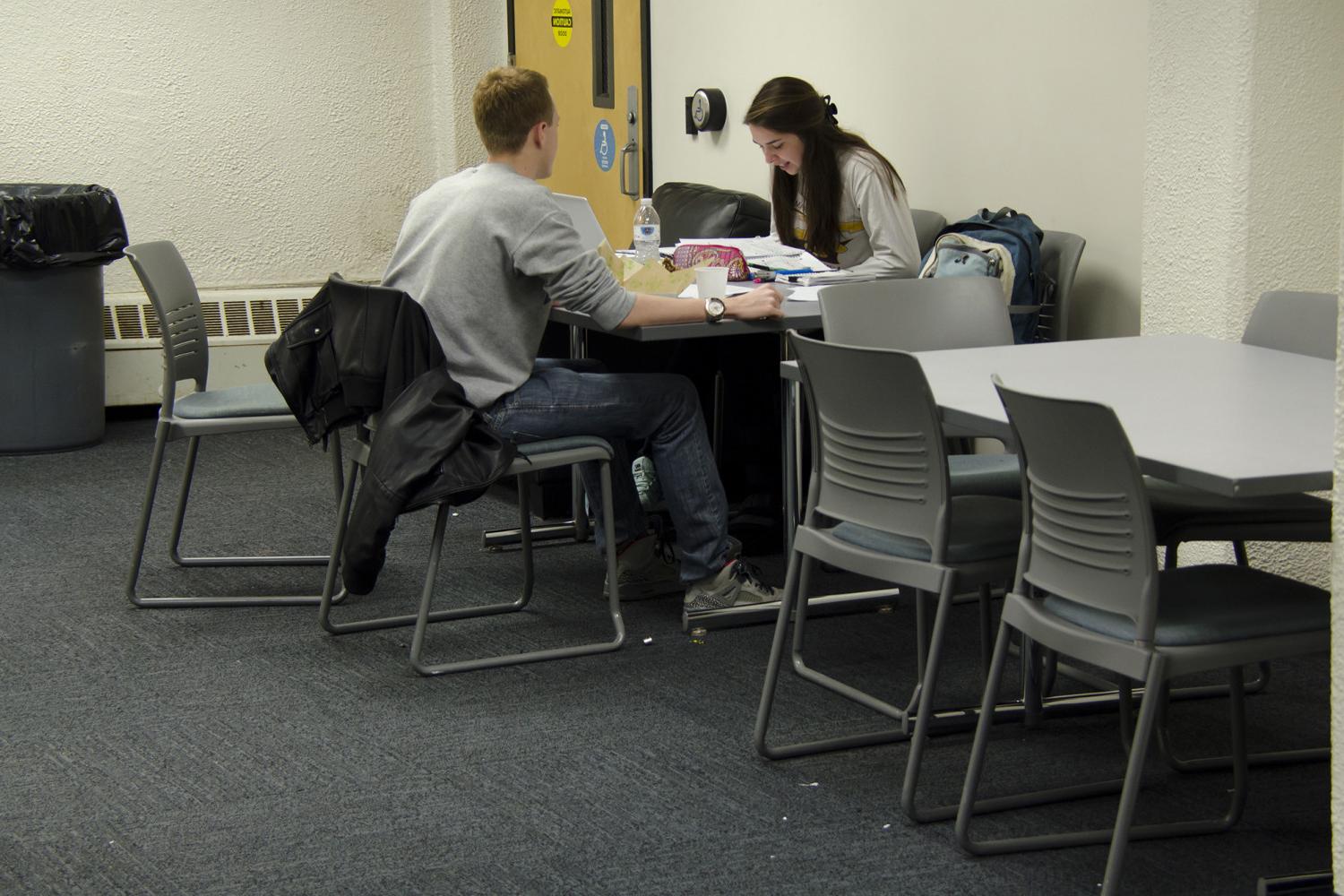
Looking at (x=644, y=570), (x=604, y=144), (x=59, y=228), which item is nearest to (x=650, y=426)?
(x=644, y=570)

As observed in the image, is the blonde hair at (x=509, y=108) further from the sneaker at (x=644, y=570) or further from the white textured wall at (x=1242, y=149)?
the white textured wall at (x=1242, y=149)

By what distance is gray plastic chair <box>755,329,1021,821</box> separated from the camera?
92.7 inches

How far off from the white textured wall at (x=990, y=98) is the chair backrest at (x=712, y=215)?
0.43 meters

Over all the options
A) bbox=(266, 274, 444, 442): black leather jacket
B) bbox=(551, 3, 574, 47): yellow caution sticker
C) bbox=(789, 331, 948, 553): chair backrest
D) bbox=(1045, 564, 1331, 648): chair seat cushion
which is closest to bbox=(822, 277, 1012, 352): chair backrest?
bbox=(789, 331, 948, 553): chair backrest

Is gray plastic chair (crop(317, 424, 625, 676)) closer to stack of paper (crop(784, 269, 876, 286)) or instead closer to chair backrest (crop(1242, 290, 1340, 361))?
stack of paper (crop(784, 269, 876, 286))

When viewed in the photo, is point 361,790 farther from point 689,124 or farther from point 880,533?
point 689,124

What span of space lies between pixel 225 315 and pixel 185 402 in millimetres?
2780

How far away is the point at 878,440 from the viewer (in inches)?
96.1

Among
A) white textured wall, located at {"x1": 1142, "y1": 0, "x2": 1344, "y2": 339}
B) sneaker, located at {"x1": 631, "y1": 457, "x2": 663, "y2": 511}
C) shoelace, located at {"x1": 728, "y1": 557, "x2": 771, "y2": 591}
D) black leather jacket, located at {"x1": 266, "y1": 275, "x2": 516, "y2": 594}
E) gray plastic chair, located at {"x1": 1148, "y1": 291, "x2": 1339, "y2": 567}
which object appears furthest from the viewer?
sneaker, located at {"x1": 631, "y1": 457, "x2": 663, "y2": 511}

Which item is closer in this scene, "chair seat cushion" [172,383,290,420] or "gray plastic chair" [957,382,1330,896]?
"gray plastic chair" [957,382,1330,896]

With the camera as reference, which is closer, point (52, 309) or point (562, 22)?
point (52, 309)

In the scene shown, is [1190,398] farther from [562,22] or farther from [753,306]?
[562,22]

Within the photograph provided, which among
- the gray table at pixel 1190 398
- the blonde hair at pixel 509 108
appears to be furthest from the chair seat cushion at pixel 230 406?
the gray table at pixel 1190 398

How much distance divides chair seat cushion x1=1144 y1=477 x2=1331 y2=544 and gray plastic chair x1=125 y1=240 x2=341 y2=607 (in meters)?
1.90
